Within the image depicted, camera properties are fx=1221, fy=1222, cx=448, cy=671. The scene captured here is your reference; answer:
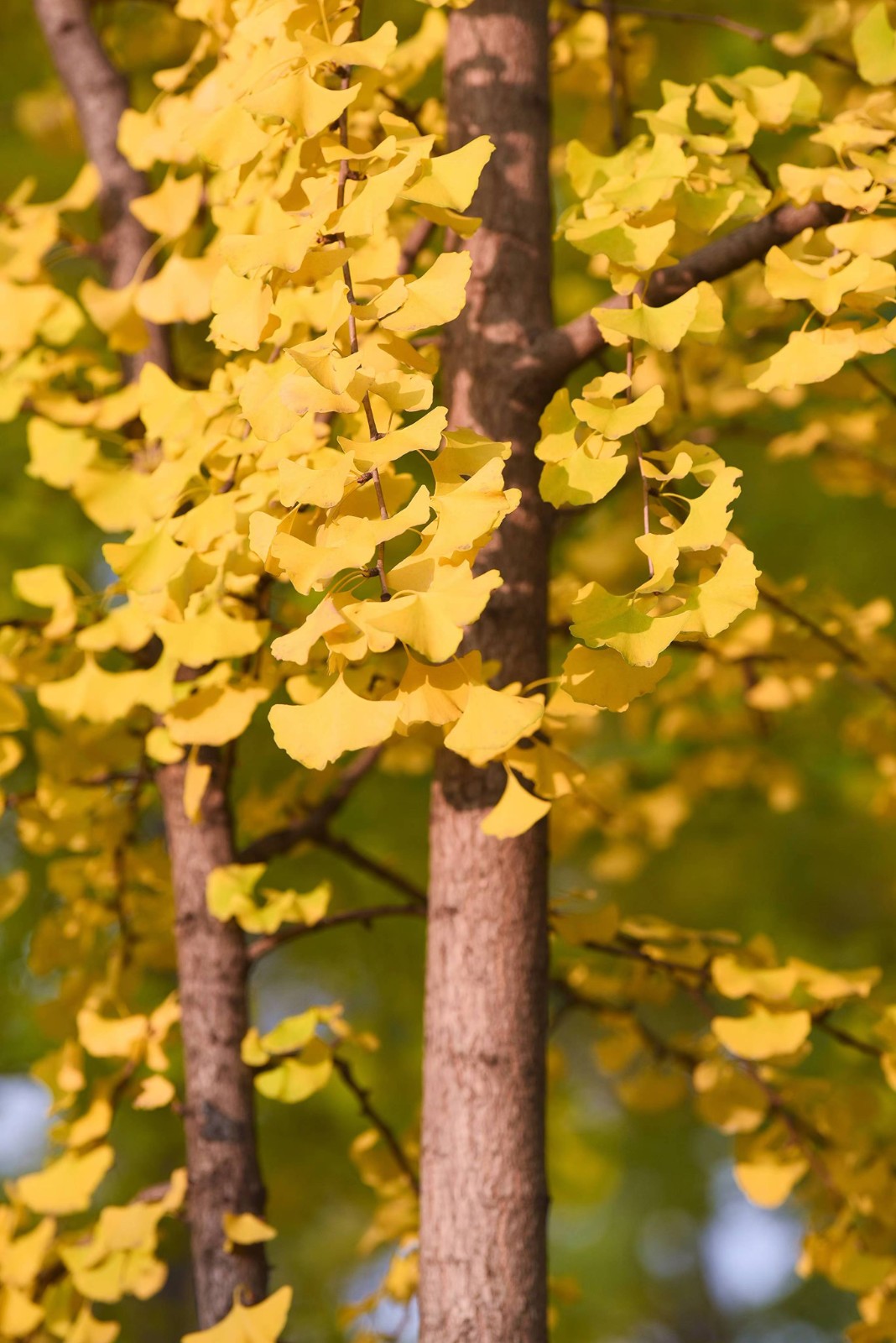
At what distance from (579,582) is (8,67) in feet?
7.80

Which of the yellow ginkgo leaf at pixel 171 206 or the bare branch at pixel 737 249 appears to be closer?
the bare branch at pixel 737 249

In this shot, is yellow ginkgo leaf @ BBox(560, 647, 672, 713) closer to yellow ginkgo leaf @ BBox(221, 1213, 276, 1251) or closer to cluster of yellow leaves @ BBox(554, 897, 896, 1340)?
cluster of yellow leaves @ BBox(554, 897, 896, 1340)

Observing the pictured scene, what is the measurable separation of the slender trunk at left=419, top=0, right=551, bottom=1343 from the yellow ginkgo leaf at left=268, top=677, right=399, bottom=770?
0.56 m

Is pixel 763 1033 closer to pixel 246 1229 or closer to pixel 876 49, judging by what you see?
pixel 246 1229

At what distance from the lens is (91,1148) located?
5.69 feet

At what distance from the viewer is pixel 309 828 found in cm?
181

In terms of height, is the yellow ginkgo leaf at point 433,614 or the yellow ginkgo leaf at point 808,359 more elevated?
the yellow ginkgo leaf at point 808,359

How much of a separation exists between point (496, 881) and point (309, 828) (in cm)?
42

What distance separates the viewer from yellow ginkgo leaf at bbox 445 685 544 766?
103 cm

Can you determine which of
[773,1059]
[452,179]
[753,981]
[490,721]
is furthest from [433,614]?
[773,1059]

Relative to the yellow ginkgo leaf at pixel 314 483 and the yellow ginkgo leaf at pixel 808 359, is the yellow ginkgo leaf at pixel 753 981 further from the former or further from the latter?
Result: the yellow ginkgo leaf at pixel 314 483

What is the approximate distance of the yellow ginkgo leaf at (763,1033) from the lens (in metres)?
1.52

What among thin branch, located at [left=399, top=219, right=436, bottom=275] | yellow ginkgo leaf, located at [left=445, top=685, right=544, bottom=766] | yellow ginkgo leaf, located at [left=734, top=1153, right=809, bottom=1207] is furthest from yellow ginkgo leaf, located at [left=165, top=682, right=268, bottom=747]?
yellow ginkgo leaf, located at [left=734, top=1153, right=809, bottom=1207]

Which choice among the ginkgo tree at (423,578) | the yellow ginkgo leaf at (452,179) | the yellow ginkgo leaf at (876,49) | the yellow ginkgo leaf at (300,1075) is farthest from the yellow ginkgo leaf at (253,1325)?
the yellow ginkgo leaf at (876,49)
